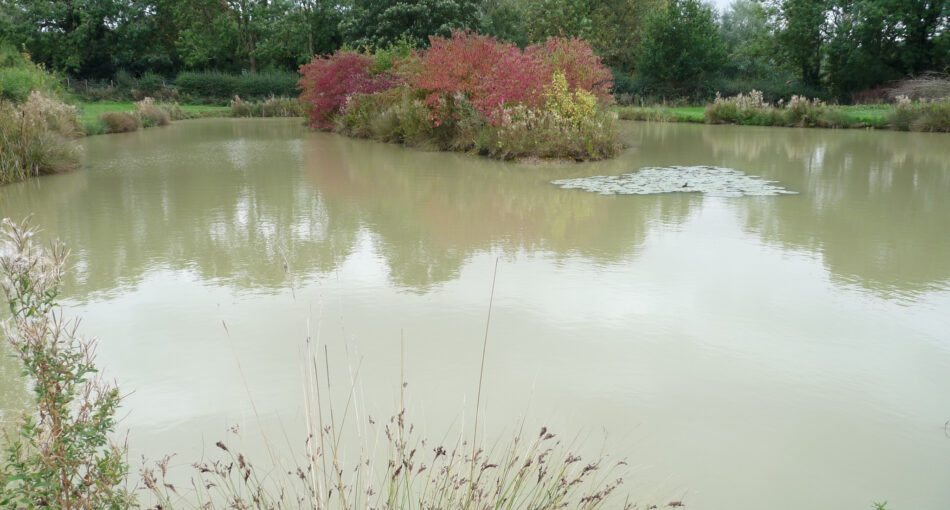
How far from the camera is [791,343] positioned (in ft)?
11.2

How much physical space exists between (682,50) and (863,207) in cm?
2331

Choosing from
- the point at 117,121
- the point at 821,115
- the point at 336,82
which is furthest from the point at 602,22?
the point at 117,121

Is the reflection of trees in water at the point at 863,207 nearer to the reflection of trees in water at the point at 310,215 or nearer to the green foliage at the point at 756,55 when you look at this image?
the reflection of trees in water at the point at 310,215

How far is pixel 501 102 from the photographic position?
36.2 feet

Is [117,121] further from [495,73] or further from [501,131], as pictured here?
[501,131]

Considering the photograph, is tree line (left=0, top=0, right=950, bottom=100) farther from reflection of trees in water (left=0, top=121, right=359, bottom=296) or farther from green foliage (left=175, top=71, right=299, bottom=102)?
reflection of trees in water (left=0, top=121, right=359, bottom=296)

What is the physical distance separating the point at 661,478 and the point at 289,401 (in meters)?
1.51

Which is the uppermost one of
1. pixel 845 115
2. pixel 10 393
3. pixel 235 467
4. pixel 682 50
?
pixel 682 50

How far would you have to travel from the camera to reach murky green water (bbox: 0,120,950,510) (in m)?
2.55

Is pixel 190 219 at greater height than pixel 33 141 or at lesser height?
A: lesser

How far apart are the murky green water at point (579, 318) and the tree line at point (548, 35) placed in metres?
17.6

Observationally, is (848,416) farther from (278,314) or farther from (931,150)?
(931,150)

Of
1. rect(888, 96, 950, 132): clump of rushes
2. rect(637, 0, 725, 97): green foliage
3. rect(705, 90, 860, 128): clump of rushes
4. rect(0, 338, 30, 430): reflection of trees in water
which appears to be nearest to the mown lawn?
rect(705, 90, 860, 128): clump of rushes

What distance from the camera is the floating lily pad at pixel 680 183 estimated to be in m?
7.86
